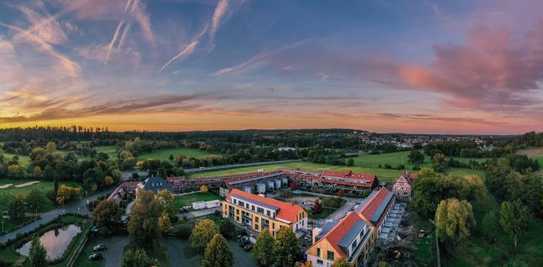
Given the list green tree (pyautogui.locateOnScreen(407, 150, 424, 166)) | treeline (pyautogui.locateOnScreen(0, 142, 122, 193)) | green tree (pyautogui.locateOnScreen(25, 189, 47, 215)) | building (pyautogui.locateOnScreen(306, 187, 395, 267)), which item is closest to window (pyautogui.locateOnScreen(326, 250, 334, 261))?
building (pyautogui.locateOnScreen(306, 187, 395, 267))

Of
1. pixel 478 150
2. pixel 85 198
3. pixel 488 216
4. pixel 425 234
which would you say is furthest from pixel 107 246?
pixel 478 150

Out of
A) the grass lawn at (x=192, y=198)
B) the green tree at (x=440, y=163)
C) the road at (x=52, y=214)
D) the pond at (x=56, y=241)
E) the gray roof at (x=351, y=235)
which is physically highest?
the green tree at (x=440, y=163)

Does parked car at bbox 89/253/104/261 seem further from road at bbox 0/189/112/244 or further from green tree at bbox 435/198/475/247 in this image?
green tree at bbox 435/198/475/247

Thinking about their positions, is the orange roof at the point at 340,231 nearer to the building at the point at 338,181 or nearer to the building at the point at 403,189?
the building at the point at 403,189

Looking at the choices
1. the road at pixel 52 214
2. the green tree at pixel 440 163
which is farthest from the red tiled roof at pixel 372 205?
the road at pixel 52 214

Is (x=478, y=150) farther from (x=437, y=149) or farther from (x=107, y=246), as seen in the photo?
(x=107, y=246)

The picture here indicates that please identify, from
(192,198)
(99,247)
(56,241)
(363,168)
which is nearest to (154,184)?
(192,198)

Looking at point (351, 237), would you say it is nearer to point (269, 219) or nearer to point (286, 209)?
point (286, 209)
